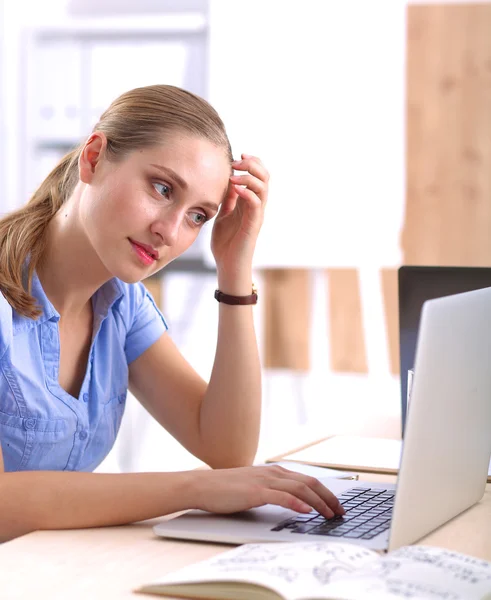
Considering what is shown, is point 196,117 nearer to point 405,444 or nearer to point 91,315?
point 91,315

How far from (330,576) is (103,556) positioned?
0.27 m

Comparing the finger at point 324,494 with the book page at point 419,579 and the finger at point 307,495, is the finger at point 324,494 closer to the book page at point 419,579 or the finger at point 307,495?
the finger at point 307,495

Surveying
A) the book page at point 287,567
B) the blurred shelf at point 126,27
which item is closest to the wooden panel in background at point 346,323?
the blurred shelf at point 126,27

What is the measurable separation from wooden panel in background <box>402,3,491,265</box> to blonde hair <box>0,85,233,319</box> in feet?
8.34

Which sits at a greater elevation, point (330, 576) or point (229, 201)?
point (229, 201)

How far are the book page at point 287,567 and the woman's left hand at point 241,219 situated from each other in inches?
30.4

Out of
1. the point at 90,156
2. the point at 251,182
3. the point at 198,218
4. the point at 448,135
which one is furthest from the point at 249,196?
the point at 448,135

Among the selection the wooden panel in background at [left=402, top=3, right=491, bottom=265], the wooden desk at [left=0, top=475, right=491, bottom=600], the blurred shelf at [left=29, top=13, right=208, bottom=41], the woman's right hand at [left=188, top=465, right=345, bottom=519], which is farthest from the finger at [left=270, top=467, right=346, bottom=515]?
the blurred shelf at [left=29, top=13, right=208, bottom=41]

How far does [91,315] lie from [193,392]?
0.22 meters

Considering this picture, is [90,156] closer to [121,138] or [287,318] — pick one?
[121,138]

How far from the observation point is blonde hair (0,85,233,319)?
1.33 m

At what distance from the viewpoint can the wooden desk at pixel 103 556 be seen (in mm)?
811

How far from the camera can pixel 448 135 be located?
3.81m

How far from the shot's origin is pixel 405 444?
82 centimetres
